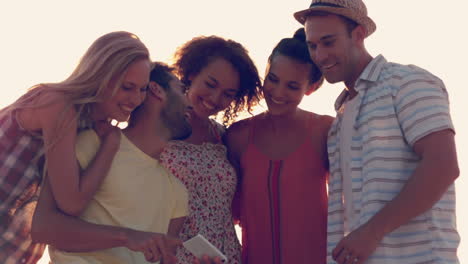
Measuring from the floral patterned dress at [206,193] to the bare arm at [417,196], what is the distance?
1.23 m

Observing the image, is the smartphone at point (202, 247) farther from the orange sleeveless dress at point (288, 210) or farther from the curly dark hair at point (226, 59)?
the curly dark hair at point (226, 59)

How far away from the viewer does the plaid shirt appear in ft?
13.5

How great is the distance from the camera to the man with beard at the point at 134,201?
398 cm

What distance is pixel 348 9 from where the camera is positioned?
15.0 ft

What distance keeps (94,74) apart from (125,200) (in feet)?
2.55

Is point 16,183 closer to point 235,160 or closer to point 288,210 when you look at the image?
point 235,160

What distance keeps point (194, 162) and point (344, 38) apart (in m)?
1.34

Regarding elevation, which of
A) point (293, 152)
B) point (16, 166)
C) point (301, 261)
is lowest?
point (301, 261)

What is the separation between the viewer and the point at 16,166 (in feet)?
13.5

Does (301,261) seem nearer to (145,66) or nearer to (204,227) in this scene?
(204,227)

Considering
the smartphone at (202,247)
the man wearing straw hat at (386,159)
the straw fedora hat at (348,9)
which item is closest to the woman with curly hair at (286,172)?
the man wearing straw hat at (386,159)

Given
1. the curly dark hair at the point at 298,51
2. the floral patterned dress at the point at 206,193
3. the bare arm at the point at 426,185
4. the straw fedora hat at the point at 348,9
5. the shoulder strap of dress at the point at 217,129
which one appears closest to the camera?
the bare arm at the point at 426,185

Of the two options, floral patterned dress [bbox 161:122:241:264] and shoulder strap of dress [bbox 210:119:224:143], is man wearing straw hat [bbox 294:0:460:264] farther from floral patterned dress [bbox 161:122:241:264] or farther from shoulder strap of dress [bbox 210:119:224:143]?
shoulder strap of dress [bbox 210:119:224:143]

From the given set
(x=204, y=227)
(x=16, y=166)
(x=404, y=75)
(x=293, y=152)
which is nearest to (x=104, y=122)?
(x=16, y=166)
